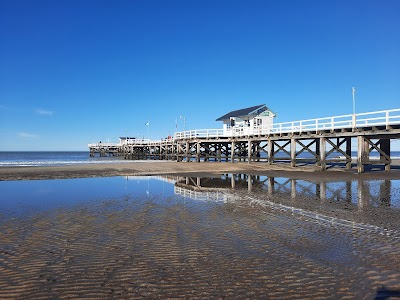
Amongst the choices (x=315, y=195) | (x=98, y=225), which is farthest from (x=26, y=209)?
(x=315, y=195)

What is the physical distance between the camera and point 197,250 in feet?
19.3

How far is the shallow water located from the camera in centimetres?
423

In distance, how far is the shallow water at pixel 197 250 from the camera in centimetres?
423

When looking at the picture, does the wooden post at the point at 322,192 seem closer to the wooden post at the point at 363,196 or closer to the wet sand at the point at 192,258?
the wooden post at the point at 363,196

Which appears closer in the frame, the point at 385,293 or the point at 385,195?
the point at 385,293

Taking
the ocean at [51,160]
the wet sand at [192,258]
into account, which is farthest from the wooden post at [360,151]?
the ocean at [51,160]

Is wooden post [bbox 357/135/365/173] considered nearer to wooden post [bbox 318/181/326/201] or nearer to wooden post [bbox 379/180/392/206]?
wooden post [bbox 379/180/392/206]

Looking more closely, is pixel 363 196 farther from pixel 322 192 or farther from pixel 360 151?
pixel 360 151

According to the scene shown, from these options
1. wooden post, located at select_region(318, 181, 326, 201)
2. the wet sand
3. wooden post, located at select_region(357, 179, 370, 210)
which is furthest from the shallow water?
wooden post, located at select_region(318, 181, 326, 201)

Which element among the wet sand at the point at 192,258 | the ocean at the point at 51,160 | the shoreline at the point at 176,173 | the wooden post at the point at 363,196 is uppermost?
the ocean at the point at 51,160

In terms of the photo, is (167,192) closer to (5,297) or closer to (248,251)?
(248,251)

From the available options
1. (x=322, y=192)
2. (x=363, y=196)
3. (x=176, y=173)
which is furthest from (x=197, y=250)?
(x=176, y=173)

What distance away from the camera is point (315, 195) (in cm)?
1302

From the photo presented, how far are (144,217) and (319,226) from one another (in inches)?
195
